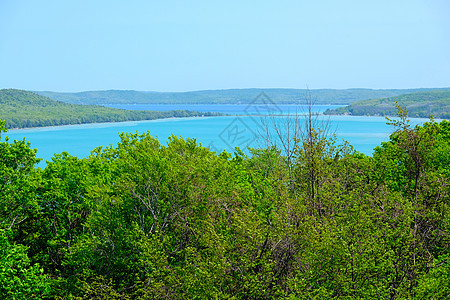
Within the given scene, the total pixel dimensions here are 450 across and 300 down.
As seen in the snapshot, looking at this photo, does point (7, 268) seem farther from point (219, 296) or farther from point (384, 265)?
point (384, 265)

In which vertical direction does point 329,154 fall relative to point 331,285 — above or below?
above

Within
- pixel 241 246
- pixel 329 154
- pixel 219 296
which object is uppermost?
pixel 329 154

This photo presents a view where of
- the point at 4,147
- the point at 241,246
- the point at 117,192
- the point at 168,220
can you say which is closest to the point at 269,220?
the point at 241,246

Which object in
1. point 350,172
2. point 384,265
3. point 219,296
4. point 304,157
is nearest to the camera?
point 384,265

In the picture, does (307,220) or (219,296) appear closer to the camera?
(219,296)

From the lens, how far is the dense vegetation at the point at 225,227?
44.7 ft

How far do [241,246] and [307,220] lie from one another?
265 cm

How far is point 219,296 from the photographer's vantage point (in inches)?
548

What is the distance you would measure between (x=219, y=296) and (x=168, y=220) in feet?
22.4

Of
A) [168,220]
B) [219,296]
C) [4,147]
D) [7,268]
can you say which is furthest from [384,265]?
[4,147]

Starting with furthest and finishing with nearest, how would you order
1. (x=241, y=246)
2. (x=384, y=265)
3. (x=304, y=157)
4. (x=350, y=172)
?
(x=350, y=172) < (x=304, y=157) < (x=241, y=246) < (x=384, y=265)

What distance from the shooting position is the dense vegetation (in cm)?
1363

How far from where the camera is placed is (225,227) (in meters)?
18.8

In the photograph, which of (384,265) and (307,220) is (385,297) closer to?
(384,265)
